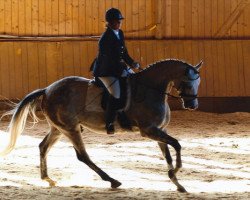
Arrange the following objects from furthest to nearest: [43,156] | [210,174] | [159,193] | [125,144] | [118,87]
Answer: [125,144], [210,174], [43,156], [118,87], [159,193]

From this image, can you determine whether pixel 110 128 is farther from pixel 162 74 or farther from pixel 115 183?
pixel 162 74

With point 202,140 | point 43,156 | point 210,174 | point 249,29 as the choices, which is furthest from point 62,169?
point 249,29

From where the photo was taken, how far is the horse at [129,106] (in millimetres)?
6504

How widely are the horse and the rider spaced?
145 millimetres

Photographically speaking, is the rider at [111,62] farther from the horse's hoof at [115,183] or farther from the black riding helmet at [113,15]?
the horse's hoof at [115,183]

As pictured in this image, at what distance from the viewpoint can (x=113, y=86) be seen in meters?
6.61

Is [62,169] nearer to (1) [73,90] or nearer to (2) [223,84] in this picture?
(1) [73,90]

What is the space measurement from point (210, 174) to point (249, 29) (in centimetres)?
853

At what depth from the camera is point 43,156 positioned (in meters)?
7.05

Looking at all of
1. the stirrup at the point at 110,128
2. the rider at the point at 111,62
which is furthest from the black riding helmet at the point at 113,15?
the stirrup at the point at 110,128

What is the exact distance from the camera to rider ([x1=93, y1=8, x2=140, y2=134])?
662 centimetres

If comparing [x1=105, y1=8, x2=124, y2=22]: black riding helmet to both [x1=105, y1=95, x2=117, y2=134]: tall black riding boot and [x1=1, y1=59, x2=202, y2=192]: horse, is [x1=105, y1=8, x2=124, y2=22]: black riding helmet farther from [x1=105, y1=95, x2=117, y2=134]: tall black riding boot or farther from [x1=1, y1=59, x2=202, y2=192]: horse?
[x1=105, y1=95, x2=117, y2=134]: tall black riding boot

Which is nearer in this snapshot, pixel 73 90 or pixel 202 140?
pixel 73 90

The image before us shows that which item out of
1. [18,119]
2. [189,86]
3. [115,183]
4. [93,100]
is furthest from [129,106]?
[18,119]
